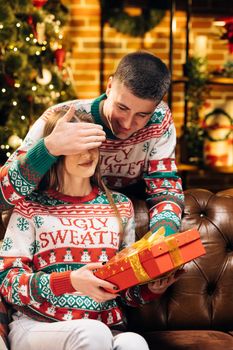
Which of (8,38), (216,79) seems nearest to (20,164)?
(8,38)

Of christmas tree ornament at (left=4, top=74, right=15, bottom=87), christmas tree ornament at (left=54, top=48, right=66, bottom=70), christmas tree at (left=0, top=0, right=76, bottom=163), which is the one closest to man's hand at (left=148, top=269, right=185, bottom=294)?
christmas tree at (left=0, top=0, right=76, bottom=163)

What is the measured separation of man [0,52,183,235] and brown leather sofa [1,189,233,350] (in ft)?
0.56

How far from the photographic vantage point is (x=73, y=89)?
4.67 metres

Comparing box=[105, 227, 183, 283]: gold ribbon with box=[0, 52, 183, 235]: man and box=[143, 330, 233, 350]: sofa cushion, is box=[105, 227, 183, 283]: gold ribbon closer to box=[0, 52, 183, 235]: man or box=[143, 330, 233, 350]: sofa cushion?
box=[0, 52, 183, 235]: man

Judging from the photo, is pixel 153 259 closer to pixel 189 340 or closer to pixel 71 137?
pixel 71 137

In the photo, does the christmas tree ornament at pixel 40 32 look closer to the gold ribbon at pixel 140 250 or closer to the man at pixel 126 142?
the man at pixel 126 142

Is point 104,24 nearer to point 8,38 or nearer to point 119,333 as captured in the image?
point 8,38

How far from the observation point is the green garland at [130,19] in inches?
196

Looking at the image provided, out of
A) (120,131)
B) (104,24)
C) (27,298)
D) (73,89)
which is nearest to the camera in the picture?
(27,298)

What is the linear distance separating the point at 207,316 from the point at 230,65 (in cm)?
260

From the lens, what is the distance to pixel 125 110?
7.80 feet

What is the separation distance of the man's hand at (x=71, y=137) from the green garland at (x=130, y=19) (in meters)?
2.88

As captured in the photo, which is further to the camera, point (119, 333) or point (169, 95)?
point (169, 95)

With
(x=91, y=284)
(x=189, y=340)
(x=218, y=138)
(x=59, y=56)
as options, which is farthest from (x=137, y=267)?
(x=218, y=138)
